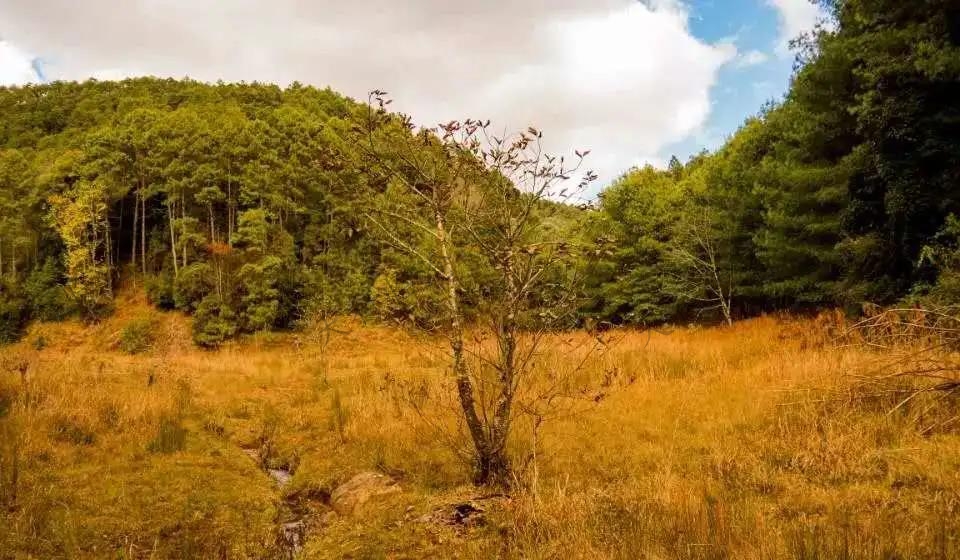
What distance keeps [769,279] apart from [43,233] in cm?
5173

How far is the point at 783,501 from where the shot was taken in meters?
3.90

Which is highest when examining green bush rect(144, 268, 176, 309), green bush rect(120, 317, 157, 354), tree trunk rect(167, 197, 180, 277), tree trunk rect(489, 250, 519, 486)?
tree trunk rect(167, 197, 180, 277)

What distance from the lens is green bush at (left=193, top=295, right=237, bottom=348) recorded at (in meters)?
32.5

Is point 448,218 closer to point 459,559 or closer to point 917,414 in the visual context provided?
point 459,559

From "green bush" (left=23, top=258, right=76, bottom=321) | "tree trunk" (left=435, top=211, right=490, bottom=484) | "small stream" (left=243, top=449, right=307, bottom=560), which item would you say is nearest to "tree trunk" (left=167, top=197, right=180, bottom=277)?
"green bush" (left=23, top=258, right=76, bottom=321)

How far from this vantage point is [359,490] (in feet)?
17.3

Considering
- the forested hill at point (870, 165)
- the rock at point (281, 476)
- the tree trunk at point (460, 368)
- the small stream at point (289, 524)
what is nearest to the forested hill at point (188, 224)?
the forested hill at point (870, 165)

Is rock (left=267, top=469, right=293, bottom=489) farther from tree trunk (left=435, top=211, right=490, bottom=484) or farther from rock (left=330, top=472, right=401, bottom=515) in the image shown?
tree trunk (left=435, top=211, right=490, bottom=484)

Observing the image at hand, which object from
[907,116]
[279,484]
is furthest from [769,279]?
[279,484]

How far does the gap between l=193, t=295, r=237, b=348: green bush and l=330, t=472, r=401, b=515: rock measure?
30.4 metres

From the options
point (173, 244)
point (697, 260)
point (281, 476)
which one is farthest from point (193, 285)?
point (281, 476)

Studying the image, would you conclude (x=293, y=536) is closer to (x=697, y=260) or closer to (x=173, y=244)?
(x=697, y=260)

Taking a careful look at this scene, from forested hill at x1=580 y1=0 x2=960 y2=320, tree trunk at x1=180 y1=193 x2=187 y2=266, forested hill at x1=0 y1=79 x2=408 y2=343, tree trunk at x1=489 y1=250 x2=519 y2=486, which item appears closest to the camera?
tree trunk at x1=489 y1=250 x2=519 y2=486

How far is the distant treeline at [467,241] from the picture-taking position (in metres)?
11.6
